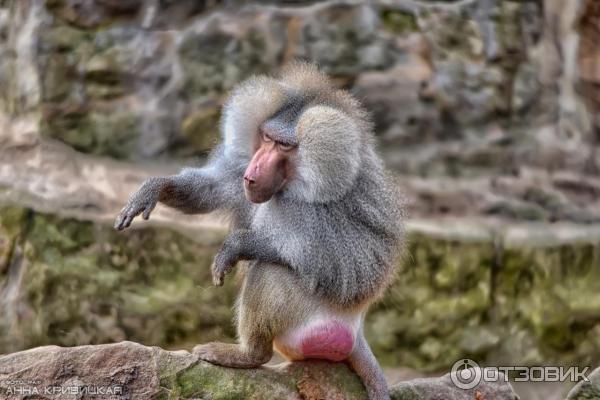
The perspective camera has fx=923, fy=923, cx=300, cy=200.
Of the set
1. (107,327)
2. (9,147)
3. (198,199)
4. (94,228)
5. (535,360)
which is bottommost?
(535,360)

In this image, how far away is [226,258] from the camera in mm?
3127

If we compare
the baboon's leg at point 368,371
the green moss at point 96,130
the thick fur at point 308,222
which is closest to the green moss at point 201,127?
the green moss at point 96,130

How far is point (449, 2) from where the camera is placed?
5289mm

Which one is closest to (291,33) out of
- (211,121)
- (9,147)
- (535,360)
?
(211,121)

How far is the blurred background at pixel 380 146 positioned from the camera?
15.6 ft

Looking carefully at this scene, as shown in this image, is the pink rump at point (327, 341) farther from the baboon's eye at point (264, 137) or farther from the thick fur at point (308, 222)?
the baboon's eye at point (264, 137)

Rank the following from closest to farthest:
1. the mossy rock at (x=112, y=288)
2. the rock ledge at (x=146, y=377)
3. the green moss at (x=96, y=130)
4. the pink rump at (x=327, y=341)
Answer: the rock ledge at (x=146, y=377)
the pink rump at (x=327, y=341)
the mossy rock at (x=112, y=288)
the green moss at (x=96, y=130)

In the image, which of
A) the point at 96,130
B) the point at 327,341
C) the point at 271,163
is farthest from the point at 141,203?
the point at 96,130

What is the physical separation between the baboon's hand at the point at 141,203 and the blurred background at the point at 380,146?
144 cm

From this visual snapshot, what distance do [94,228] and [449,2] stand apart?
236 cm

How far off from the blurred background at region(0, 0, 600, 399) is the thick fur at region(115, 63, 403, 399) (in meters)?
1.53

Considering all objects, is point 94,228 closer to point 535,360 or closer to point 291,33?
point 291,33

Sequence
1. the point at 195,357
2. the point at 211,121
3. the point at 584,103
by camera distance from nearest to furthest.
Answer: the point at 195,357, the point at 211,121, the point at 584,103

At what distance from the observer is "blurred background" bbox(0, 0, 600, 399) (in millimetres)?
4766
